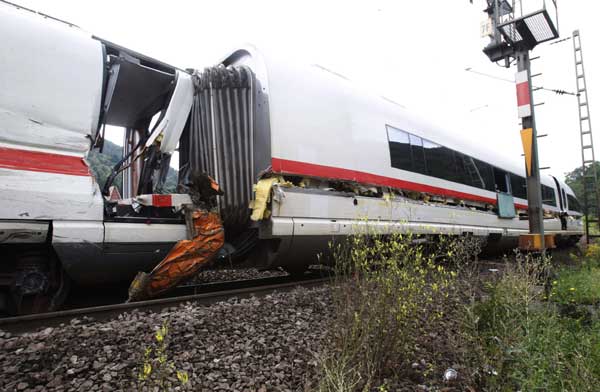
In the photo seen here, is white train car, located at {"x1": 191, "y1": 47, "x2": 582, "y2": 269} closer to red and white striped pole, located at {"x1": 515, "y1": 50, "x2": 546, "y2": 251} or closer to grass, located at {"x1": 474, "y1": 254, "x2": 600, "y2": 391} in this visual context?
grass, located at {"x1": 474, "y1": 254, "x2": 600, "y2": 391}

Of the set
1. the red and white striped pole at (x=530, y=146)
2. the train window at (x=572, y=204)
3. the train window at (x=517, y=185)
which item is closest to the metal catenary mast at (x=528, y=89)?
the red and white striped pole at (x=530, y=146)

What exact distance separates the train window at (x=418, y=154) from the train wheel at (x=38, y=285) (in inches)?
209

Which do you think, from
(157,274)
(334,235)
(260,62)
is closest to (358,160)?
(334,235)

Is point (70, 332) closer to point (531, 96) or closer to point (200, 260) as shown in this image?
point (200, 260)

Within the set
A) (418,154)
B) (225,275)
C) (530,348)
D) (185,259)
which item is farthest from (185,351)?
(418,154)

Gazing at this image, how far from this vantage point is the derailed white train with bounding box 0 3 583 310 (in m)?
3.11

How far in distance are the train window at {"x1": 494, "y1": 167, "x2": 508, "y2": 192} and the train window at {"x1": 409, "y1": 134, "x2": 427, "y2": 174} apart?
3.91 m

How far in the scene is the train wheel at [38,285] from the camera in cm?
312

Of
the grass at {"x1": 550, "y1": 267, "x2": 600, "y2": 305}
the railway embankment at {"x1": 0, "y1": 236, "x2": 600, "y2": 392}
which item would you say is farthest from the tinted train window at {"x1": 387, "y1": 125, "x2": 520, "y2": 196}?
the railway embankment at {"x1": 0, "y1": 236, "x2": 600, "y2": 392}

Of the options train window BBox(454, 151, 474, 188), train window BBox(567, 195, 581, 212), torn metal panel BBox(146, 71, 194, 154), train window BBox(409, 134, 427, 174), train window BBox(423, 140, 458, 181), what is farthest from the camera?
train window BBox(567, 195, 581, 212)

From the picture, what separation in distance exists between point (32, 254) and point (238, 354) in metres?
2.14

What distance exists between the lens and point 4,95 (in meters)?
3.03

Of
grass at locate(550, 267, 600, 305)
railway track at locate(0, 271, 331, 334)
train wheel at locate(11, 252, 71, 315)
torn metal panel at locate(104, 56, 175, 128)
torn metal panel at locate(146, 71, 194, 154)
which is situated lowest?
grass at locate(550, 267, 600, 305)

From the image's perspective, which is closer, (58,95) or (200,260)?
(58,95)
